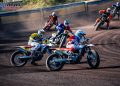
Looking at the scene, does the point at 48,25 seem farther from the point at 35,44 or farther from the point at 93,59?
the point at 93,59

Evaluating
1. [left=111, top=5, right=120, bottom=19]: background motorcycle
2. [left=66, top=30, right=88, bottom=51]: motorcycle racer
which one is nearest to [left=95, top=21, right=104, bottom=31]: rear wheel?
[left=111, top=5, right=120, bottom=19]: background motorcycle

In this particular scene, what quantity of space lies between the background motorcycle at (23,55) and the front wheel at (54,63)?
1224mm

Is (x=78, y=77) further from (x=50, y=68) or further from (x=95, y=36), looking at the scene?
(x=95, y=36)

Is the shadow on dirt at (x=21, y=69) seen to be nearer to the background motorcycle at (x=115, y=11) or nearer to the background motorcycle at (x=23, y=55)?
the background motorcycle at (x=23, y=55)

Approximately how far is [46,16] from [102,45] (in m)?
11.5

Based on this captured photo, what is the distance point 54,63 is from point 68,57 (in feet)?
2.25

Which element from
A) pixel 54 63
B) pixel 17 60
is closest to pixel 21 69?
pixel 17 60

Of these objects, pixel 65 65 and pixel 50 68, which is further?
pixel 65 65

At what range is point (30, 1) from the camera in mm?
46781

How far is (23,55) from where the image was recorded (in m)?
15.0

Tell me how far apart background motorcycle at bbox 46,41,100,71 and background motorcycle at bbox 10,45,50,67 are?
1.19 meters

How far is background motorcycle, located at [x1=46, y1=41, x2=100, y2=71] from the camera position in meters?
13.6

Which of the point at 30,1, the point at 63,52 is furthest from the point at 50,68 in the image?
the point at 30,1

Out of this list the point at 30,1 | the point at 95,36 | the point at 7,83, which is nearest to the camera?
the point at 7,83
